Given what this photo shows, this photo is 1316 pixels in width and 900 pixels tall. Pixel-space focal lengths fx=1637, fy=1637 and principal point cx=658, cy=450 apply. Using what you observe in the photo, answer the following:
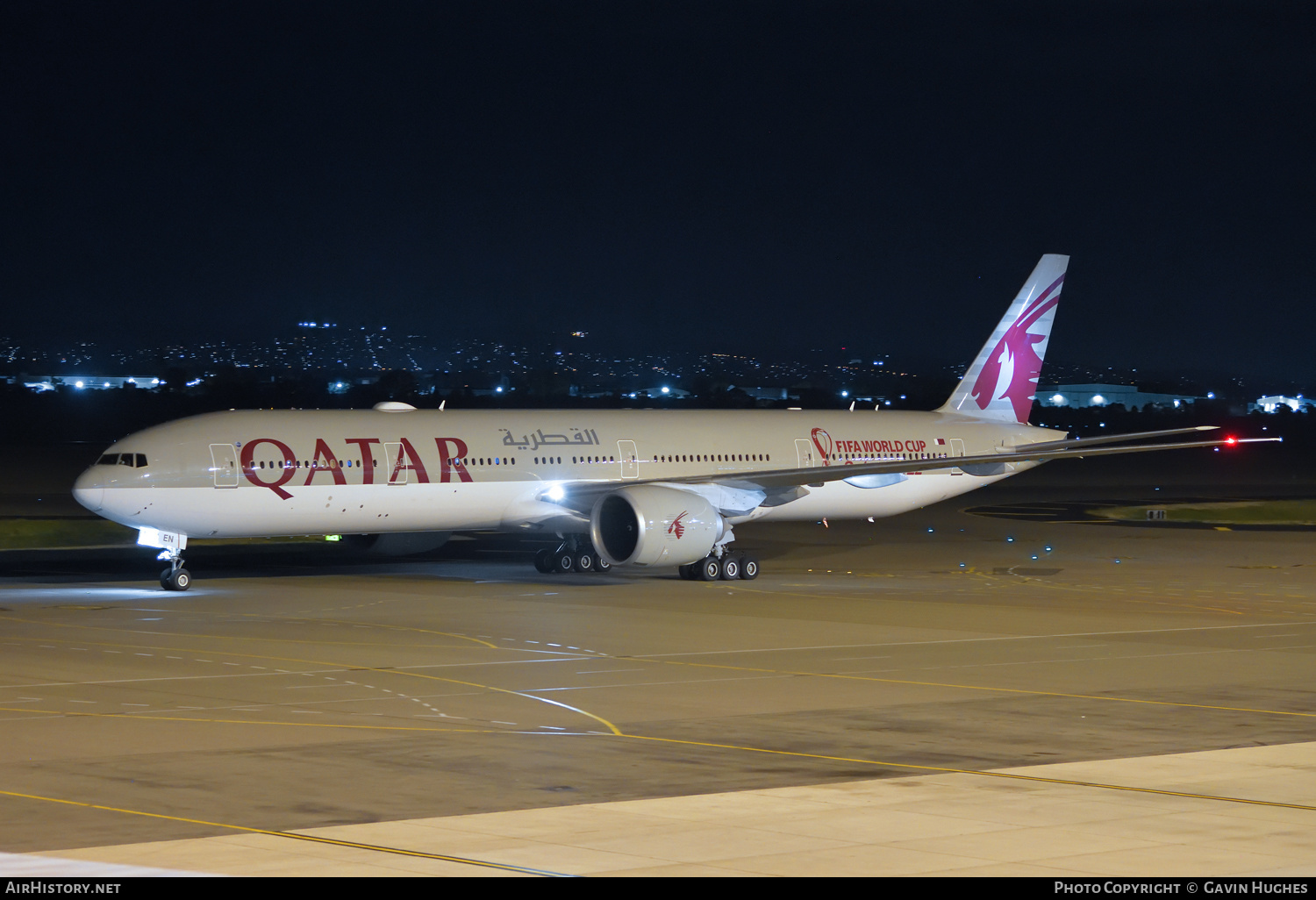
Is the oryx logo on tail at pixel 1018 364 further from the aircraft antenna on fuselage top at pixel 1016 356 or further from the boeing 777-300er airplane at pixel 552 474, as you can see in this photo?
the boeing 777-300er airplane at pixel 552 474

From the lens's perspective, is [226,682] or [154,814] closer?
[154,814]

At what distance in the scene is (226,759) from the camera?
14.5m

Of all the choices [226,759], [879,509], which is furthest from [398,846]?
[879,509]

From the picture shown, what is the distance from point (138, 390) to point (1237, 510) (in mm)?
134211

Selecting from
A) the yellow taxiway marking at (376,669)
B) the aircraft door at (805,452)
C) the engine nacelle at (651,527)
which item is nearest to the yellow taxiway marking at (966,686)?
the yellow taxiway marking at (376,669)

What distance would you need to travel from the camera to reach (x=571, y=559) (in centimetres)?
3591

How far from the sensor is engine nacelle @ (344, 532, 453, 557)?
37.0 m

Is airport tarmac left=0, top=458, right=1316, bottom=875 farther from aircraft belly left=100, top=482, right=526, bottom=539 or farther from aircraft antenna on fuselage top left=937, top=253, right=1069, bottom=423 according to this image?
aircraft antenna on fuselage top left=937, top=253, right=1069, bottom=423

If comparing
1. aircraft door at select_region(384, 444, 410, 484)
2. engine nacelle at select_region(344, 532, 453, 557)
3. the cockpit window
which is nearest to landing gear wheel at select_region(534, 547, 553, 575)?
engine nacelle at select_region(344, 532, 453, 557)

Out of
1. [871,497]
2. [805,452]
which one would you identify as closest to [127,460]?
[805,452]

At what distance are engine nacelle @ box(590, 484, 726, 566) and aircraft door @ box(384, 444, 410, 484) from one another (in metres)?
3.92

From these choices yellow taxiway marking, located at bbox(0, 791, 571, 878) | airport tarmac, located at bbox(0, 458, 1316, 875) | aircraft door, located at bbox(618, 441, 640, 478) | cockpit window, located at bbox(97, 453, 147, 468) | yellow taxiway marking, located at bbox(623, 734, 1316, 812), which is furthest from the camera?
aircraft door, located at bbox(618, 441, 640, 478)

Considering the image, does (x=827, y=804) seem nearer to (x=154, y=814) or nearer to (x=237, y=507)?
(x=154, y=814)
